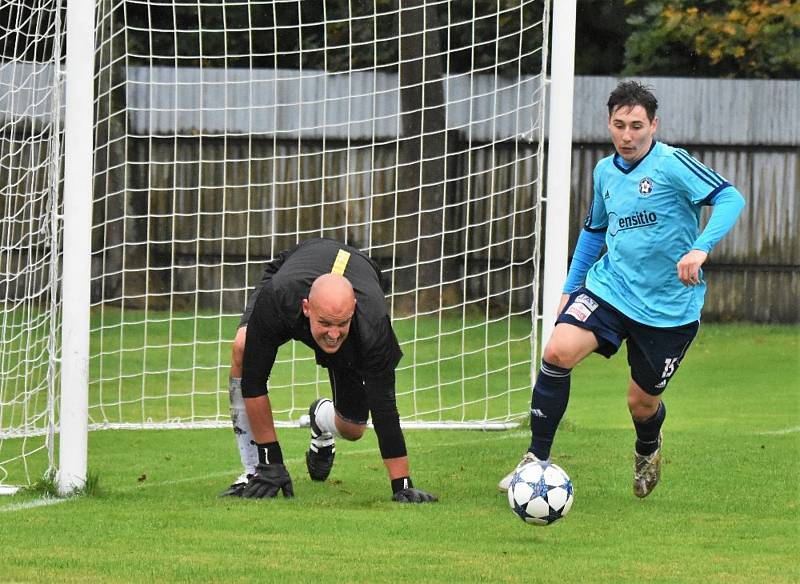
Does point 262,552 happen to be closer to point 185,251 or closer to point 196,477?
point 196,477

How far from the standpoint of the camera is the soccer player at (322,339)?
657cm

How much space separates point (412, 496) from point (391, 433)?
38 centimetres

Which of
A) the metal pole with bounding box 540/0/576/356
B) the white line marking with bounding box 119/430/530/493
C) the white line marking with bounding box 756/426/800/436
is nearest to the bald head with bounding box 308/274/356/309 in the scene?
the white line marking with bounding box 119/430/530/493

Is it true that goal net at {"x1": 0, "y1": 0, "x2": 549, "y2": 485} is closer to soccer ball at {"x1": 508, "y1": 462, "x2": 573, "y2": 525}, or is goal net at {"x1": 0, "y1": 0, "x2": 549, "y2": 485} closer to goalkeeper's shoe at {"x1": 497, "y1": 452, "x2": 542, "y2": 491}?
goalkeeper's shoe at {"x1": 497, "y1": 452, "x2": 542, "y2": 491}

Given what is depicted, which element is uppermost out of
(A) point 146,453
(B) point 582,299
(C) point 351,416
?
(B) point 582,299

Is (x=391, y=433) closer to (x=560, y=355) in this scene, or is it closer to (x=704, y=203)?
(x=560, y=355)

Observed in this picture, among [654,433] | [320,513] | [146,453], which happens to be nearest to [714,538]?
[654,433]

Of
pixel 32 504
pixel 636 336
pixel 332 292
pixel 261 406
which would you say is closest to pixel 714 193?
pixel 636 336

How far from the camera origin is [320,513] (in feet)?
22.1

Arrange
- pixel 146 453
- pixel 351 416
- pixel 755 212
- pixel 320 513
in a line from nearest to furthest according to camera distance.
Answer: pixel 320 513 → pixel 351 416 → pixel 146 453 → pixel 755 212

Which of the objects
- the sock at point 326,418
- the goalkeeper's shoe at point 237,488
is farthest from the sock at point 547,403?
the goalkeeper's shoe at point 237,488

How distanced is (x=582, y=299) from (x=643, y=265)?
13.2 inches

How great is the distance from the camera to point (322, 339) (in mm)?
6562

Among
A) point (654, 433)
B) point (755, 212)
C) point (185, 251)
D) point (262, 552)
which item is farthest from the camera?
point (755, 212)
